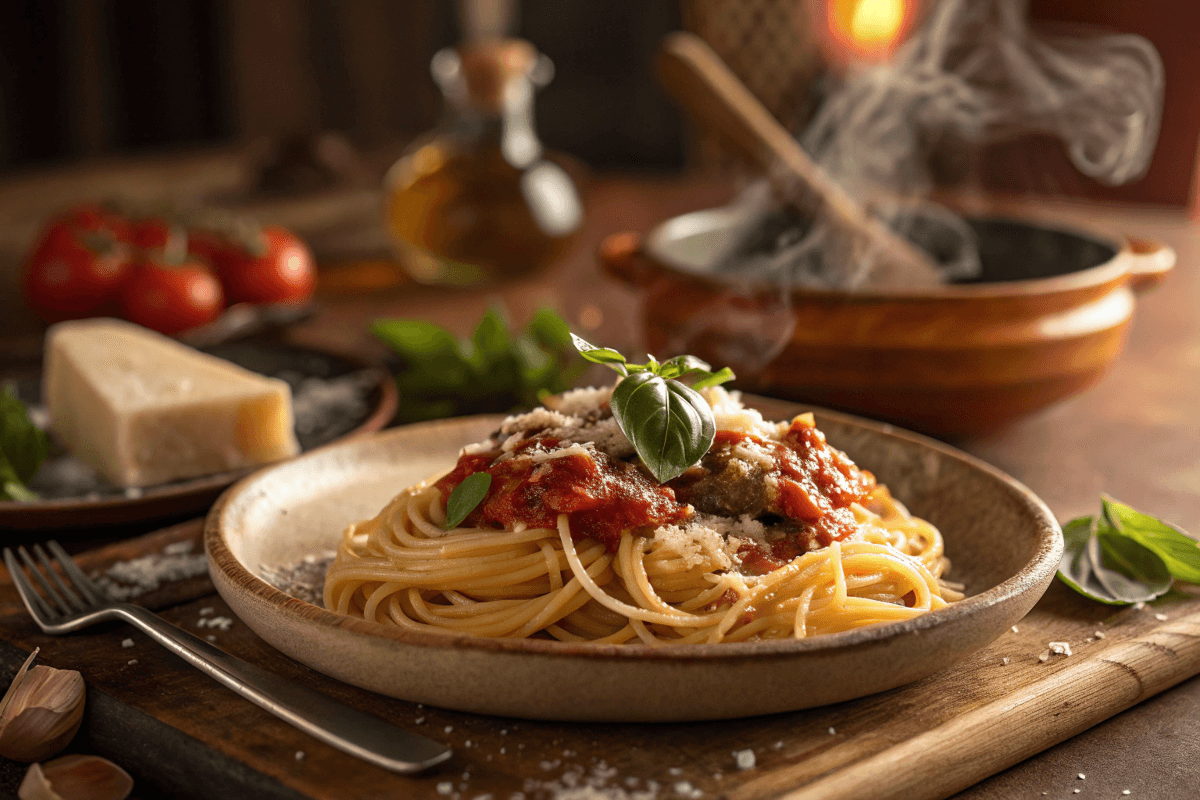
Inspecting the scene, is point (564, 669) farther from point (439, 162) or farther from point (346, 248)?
point (346, 248)

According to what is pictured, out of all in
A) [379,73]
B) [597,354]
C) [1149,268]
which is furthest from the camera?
[379,73]

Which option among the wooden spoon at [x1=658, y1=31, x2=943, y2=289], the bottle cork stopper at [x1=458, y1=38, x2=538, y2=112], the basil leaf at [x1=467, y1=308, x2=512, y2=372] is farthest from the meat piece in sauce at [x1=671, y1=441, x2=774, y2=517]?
the bottle cork stopper at [x1=458, y1=38, x2=538, y2=112]

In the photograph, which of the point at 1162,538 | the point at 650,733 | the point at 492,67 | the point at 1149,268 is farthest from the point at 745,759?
the point at 492,67

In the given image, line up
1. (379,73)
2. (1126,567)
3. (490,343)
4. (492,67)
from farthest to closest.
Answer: (379,73)
(492,67)
(490,343)
(1126,567)

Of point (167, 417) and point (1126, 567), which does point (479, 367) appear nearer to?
point (167, 417)

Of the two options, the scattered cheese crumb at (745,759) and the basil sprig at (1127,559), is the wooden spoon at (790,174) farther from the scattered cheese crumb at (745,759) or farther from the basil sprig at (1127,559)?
the scattered cheese crumb at (745,759)

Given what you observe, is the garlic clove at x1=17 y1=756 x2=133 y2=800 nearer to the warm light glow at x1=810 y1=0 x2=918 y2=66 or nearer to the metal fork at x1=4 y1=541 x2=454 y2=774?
the metal fork at x1=4 y1=541 x2=454 y2=774

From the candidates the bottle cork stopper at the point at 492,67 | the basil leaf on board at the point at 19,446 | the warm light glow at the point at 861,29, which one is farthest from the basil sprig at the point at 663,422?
the warm light glow at the point at 861,29
